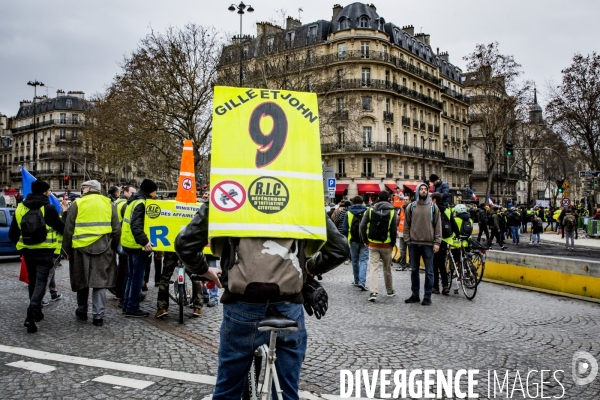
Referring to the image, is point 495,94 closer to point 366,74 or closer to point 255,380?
point 366,74

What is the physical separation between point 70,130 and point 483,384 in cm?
8960

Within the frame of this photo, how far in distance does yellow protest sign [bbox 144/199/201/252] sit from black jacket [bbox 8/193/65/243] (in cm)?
114

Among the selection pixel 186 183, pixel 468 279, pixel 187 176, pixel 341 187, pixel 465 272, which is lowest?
pixel 468 279

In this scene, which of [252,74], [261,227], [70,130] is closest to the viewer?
[261,227]

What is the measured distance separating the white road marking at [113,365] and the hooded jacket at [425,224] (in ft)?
15.9

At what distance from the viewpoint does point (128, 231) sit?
749 cm

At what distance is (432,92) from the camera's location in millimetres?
65125

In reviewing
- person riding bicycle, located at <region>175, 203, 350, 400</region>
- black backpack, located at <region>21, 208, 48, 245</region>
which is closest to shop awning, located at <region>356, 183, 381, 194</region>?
black backpack, located at <region>21, 208, 48, 245</region>

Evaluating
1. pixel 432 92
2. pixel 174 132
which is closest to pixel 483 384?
pixel 174 132

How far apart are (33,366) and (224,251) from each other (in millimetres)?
3390

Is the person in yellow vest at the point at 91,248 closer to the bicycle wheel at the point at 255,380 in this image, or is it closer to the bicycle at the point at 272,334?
the bicycle wheel at the point at 255,380

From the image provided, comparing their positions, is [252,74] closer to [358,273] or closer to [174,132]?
[174,132]

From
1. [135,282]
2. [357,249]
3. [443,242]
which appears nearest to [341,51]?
[357,249]

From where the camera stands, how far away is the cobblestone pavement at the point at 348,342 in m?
4.47
